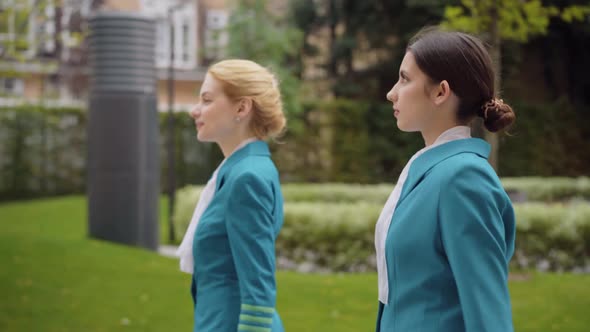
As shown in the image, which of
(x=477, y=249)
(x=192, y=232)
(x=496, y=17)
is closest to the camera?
(x=477, y=249)

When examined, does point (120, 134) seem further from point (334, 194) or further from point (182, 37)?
point (182, 37)

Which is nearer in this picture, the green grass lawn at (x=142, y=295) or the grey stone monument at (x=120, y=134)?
the green grass lawn at (x=142, y=295)

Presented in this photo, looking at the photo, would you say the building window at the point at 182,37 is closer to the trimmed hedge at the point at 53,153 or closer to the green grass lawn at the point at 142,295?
the trimmed hedge at the point at 53,153

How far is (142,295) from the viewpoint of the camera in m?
8.01

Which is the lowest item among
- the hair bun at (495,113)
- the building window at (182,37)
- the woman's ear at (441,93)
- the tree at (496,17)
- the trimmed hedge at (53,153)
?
the trimmed hedge at (53,153)

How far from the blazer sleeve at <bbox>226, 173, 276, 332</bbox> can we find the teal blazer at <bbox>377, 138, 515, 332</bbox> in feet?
1.94

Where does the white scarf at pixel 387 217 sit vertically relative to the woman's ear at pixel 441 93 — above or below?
below

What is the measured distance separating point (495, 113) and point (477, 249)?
1.26ft

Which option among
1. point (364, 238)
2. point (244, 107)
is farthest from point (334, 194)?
point (244, 107)

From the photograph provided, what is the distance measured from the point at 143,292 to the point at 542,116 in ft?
61.5

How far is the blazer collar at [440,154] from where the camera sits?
186 cm

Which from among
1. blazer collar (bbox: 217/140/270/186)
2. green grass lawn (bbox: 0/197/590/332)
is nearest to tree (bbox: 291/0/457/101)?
green grass lawn (bbox: 0/197/590/332)

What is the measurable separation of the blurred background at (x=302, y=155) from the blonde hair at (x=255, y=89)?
1.73ft

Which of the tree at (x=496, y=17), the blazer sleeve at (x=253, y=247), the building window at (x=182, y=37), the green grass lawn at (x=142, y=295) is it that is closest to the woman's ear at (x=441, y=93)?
the blazer sleeve at (x=253, y=247)
